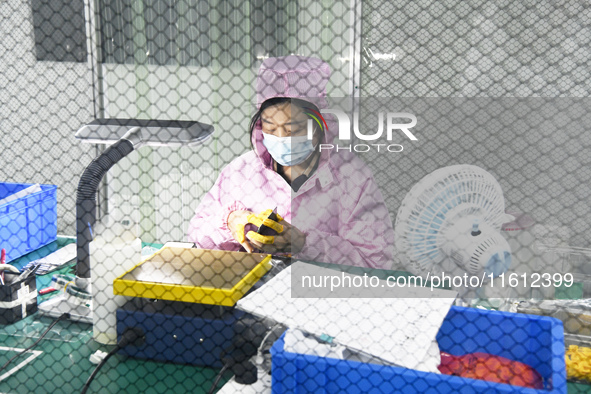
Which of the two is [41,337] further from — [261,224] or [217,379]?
[261,224]

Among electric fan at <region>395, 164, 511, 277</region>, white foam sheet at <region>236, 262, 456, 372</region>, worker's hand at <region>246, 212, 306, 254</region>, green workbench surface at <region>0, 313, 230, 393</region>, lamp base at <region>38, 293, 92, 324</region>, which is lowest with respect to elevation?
green workbench surface at <region>0, 313, 230, 393</region>

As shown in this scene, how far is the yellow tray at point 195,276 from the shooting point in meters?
0.94

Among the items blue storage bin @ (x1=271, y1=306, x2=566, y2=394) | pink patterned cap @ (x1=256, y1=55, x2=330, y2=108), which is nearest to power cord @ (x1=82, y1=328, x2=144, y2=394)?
blue storage bin @ (x1=271, y1=306, x2=566, y2=394)

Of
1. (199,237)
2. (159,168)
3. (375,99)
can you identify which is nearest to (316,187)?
(199,237)

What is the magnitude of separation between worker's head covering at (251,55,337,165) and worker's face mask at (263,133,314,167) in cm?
9

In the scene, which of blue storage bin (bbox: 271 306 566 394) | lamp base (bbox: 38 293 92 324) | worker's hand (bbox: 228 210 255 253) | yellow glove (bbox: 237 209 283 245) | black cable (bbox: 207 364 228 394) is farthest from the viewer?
worker's hand (bbox: 228 210 255 253)

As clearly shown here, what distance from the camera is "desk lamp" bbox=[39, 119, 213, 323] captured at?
1.06m

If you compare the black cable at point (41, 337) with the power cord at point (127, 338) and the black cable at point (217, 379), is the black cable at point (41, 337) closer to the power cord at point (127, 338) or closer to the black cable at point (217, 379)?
the power cord at point (127, 338)

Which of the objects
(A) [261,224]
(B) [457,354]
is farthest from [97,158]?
(B) [457,354]

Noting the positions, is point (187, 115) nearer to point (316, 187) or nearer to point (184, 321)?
point (316, 187)

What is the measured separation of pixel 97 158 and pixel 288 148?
0.71m

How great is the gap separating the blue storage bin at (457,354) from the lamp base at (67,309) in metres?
0.56

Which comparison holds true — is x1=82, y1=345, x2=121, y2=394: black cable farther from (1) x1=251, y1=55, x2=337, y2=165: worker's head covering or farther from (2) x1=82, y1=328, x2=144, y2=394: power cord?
(1) x1=251, y1=55, x2=337, y2=165: worker's head covering
